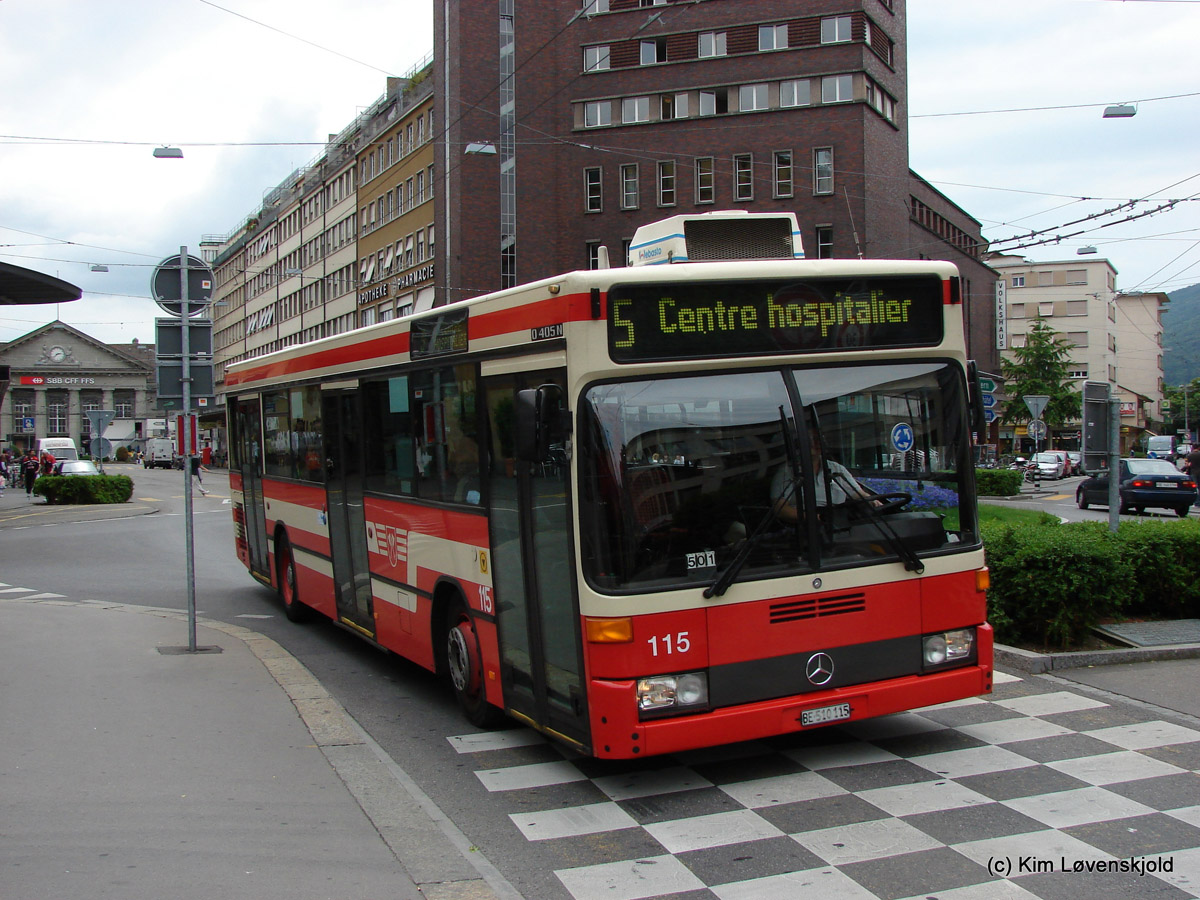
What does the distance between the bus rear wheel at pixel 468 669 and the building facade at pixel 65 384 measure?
11846 centimetres

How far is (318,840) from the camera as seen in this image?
5480mm

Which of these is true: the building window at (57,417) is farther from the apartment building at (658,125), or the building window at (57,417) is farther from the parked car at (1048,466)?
the parked car at (1048,466)

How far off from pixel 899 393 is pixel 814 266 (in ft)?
2.79

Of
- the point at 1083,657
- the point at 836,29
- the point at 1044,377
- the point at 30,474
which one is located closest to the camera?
the point at 1083,657

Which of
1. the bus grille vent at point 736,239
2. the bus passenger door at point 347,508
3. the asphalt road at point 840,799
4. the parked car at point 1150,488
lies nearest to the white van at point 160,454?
the parked car at point 1150,488

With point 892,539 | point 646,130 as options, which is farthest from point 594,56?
point 892,539

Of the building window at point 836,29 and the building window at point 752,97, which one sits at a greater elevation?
the building window at point 836,29

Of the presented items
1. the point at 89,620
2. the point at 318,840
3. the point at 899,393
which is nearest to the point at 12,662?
the point at 89,620

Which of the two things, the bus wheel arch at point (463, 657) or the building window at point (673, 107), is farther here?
the building window at point (673, 107)

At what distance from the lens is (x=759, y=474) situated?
609 centimetres

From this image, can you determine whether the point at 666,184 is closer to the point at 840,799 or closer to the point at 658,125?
the point at 658,125

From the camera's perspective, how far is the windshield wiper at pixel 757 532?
5.97m

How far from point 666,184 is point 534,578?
162 feet

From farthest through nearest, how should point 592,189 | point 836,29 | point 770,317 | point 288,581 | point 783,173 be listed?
1. point 592,189
2. point 783,173
3. point 836,29
4. point 288,581
5. point 770,317
